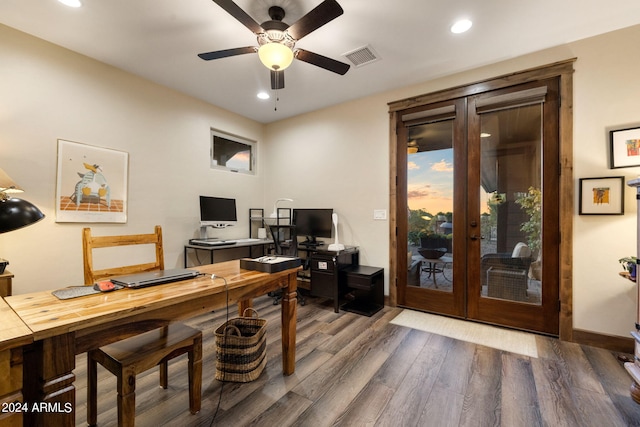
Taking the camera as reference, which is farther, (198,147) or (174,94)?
(198,147)

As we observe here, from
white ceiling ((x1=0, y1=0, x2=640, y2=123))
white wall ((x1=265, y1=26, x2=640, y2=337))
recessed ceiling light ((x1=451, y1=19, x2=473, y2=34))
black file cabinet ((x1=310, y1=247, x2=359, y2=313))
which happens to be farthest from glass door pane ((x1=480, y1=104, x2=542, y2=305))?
black file cabinet ((x1=310, y1=247, x2=359, y2=313))

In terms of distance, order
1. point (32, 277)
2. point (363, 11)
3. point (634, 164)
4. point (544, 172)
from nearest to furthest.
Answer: point (363, 11), point (634, 164), point (32, 277), point (544, 172)

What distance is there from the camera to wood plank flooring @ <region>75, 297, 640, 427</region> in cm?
158

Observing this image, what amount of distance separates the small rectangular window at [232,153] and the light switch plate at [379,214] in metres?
2.28

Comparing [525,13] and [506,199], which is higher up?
[525,13]

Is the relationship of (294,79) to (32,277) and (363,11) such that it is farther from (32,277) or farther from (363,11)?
(32,277)

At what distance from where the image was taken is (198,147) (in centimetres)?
383

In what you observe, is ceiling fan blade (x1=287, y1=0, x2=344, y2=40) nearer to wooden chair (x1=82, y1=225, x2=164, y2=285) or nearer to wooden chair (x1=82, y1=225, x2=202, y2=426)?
wooden chair (x1=82, y1=225, x2=164, y2=285)

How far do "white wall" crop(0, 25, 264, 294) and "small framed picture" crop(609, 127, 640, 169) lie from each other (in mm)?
4464

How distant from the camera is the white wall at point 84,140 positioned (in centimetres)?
242

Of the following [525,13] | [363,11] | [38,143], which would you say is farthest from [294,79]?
[38,143]

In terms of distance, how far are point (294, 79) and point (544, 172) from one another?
2824 mm

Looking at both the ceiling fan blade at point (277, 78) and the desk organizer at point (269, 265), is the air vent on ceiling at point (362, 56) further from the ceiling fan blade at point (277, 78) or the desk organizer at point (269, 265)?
the desk organizer at point (269, 265)

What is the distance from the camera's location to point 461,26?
2.30m
